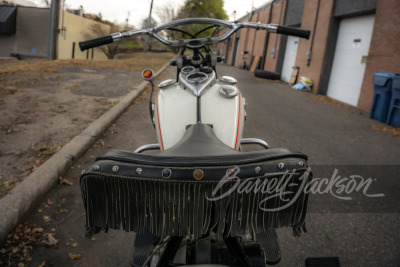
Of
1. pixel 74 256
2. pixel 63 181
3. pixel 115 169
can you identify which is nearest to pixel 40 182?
pixel 63 181

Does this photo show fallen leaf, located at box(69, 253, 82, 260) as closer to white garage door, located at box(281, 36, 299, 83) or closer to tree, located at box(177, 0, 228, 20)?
white garage door, located at box(281, 36, 299, 83)

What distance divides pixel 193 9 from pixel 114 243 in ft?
172

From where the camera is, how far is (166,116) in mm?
1940

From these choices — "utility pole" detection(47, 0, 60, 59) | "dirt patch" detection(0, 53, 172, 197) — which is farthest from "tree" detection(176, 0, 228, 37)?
"dirt patch" detection(0, 53, 172, 197)

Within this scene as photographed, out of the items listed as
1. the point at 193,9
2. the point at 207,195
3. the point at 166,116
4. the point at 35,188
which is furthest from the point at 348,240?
the point at 193,9

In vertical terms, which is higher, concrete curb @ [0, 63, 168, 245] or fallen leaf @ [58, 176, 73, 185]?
concrete curb @ [0, 63, 168, 245]

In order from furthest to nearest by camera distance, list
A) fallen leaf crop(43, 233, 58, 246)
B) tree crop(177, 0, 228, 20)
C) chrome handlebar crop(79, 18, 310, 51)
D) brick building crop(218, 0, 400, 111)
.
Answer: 1. tree crop(177, 0, 228, 20)
2. brick building crop(218, 0, 400, 111)
3. chrome handlebar crop(79, 18, 310, 51)
4. fallen leaf crop(43, 233, 58, 246)

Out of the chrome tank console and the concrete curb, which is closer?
the chrome tank console

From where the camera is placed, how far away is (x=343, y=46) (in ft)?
38.0

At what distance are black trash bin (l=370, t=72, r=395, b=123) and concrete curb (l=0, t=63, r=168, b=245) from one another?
6.44m

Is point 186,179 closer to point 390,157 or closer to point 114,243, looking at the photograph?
point 114,243

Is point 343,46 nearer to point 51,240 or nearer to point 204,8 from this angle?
point 51,240

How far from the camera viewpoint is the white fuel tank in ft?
6.08

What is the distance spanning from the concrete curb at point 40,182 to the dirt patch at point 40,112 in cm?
13
